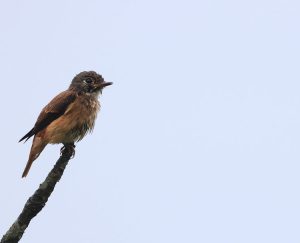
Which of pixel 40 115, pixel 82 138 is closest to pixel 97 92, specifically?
pixel 82 138

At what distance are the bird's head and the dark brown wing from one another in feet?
2.08

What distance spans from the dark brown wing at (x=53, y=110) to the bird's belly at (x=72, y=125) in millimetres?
86

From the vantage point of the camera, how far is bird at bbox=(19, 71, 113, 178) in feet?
28.5

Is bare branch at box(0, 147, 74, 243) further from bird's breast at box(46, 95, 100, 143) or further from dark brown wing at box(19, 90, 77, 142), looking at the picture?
bird's breast at box(46, 95, 100, 143)

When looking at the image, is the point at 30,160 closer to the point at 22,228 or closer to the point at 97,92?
the point at 97,92

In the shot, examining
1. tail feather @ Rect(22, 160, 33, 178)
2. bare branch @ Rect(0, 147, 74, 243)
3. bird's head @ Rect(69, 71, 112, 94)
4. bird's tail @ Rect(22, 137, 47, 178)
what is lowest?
bare branch @ Rect(0, 147, 74, 243)

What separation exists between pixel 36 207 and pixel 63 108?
202 inches

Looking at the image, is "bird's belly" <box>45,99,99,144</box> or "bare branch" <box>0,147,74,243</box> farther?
"bird's belly" <box>45,99,99,144</box>

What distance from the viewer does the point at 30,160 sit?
8.30 m

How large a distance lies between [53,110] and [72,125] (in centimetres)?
71

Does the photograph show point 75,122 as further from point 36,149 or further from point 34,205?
point 34,205

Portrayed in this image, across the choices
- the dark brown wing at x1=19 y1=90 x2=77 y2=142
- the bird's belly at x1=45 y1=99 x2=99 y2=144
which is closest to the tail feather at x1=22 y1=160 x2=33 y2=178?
the dark brown wing at x1=19 y1=90 x2=77 y2=142

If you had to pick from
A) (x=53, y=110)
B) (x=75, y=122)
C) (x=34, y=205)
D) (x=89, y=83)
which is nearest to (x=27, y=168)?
(x=53, y=110)

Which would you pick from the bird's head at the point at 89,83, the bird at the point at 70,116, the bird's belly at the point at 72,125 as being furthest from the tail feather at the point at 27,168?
the bird's head at the point at 89,83
